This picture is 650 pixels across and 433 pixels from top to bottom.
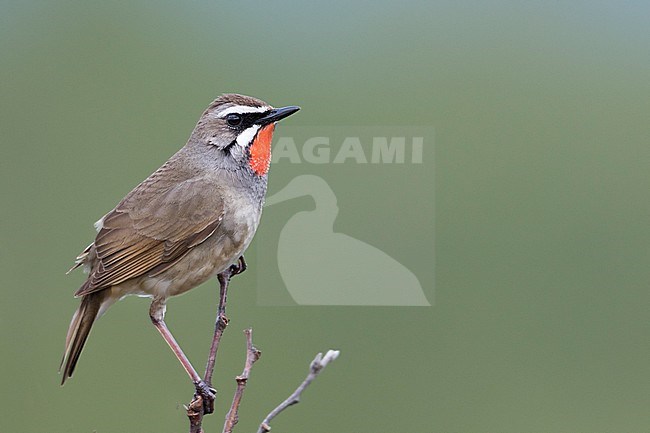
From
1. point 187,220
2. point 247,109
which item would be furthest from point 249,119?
point 187,220

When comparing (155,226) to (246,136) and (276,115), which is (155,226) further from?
(276,115)

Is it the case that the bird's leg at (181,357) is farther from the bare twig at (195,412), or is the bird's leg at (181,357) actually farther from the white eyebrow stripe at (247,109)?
the white eyebrow stripe at (247,109)

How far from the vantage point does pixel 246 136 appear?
4805 millimetres

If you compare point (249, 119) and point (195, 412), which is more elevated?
point (249, 119)

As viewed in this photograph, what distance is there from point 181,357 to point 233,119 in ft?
3.44

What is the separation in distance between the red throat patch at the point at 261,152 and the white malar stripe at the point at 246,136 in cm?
2

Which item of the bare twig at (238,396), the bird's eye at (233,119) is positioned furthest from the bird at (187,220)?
the bare twig at (238,396)

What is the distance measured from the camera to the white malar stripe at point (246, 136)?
15.6 feet

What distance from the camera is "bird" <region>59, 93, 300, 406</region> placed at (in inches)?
181

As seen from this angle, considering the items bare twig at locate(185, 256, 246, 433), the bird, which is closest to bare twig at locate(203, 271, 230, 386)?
bare twig at locate(185, 256, 246, 433)

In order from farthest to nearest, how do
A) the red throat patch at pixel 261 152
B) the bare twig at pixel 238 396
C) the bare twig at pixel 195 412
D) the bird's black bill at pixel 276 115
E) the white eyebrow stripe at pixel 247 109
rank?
the red throat patch at pixel 261 152, the white eyebrow stripe at pixel 247 109, the bird's black bill at pixel 276 115, the bare twig at pixel 195 412, the bare twig at pixel 238 396

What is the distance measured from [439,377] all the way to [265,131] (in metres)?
5.95

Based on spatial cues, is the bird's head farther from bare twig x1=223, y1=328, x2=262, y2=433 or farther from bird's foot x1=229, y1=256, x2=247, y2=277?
bare twig x1=223, y1=328, x2=262, y2=433

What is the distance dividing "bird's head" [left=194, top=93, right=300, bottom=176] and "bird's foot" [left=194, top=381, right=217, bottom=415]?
3.85ft
